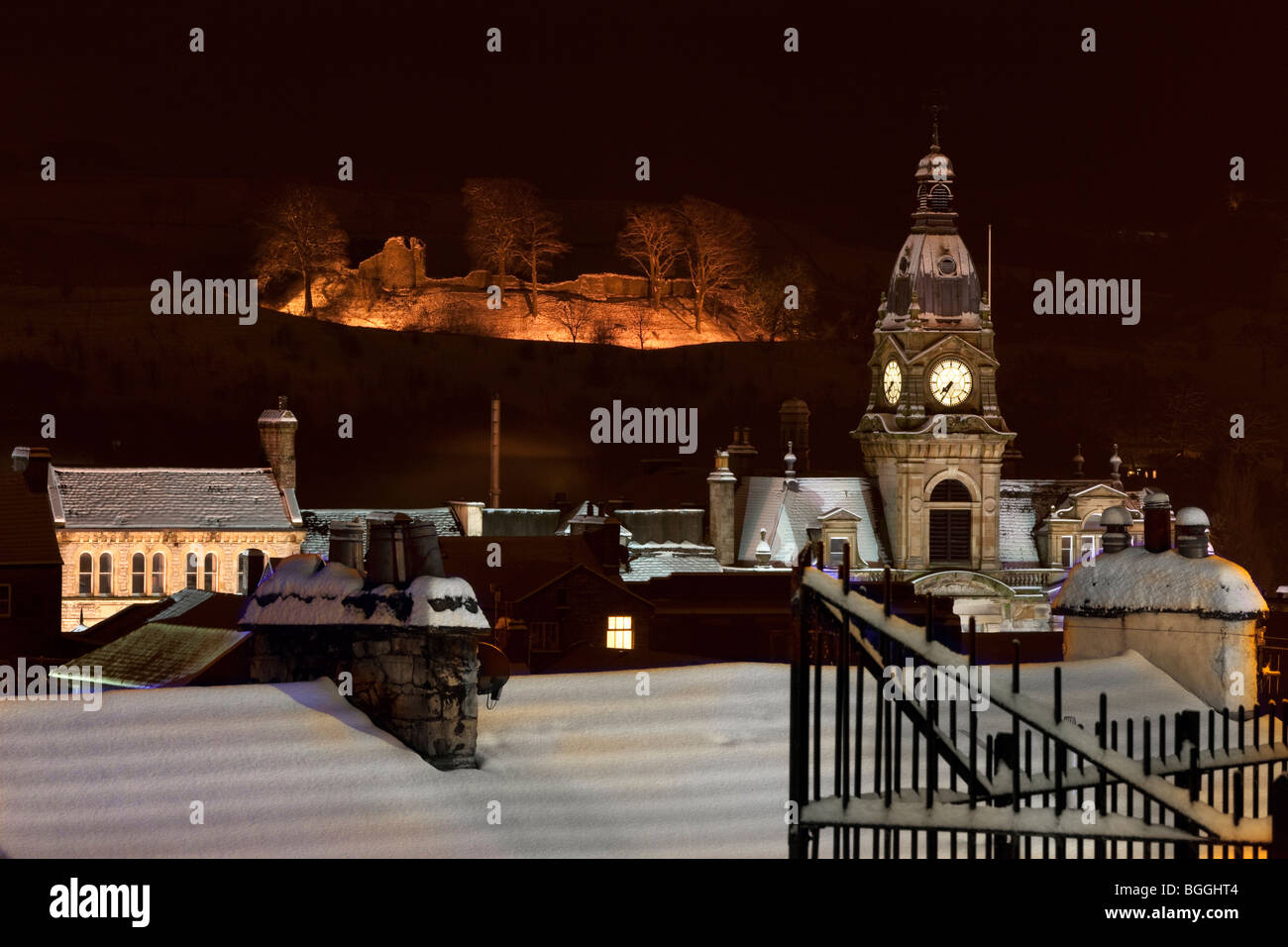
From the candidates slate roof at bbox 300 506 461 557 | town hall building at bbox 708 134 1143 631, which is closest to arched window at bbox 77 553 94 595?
slate roof at bbox 300 506 461 557

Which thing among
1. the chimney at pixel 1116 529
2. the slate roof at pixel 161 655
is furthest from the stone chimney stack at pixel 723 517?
the chimney at pixel 1116 529

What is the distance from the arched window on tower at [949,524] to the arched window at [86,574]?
32690 mm

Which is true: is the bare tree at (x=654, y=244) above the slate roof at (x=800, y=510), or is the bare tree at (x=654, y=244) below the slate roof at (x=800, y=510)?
above

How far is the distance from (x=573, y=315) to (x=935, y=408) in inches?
1769

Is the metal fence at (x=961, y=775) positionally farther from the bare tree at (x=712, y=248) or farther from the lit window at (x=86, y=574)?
the bare tree at (x=712, y=248)

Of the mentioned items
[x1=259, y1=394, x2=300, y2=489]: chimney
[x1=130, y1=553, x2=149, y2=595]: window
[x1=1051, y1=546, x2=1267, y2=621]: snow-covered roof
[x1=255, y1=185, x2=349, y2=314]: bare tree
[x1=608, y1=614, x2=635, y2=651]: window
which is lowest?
[x1=608, y1=614, x2=635, y2=651]: window

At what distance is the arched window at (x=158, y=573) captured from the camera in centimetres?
7844

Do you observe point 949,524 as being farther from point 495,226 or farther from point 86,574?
point 495,226

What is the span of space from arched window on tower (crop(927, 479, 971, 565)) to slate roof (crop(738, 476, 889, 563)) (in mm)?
2047

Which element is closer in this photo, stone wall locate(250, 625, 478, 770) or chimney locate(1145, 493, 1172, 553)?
stone wall locate(250, 625, 478, 770)

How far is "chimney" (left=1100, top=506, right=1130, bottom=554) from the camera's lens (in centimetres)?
2698

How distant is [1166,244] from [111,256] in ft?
219

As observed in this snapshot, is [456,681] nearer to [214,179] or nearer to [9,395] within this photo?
[9,395]

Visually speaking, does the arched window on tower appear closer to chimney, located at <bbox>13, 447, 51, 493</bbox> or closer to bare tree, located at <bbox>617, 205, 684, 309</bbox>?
chimney, located at <bbox>13, 447, 51, 493</bbox>
